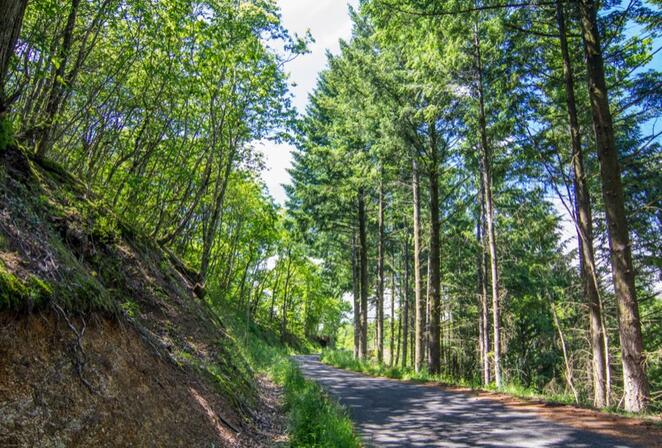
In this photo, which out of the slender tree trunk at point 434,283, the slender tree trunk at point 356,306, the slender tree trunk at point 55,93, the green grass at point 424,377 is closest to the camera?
the slender tree trunk at point 55,93

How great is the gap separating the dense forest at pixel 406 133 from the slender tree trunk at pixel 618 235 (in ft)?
0.10

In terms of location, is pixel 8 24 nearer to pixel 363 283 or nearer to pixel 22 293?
pixel 22 293

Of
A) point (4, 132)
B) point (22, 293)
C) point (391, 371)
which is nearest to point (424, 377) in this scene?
point (391, 371)

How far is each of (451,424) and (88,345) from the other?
5464 millimetres

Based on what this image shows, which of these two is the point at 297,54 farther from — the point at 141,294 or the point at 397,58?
the point at 141,294

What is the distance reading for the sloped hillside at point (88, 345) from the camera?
2744mm

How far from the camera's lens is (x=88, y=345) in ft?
11.3

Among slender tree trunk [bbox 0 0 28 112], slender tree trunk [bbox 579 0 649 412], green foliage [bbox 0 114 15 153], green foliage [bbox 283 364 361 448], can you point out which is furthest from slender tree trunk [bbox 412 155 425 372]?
slender tree trunk [bbox 0 0 28 112]

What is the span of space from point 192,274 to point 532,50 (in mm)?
10812

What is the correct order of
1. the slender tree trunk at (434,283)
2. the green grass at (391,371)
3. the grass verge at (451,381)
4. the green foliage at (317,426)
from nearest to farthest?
the green foliage at (317,426) < the grass verge at (451,381) < the green grass at (391,371) < the slender tree trunk at (434,283)

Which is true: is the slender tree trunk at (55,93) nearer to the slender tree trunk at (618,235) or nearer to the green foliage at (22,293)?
the green foliage at (22,293)

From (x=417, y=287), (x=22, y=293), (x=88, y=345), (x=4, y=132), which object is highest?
(x=4, y=132)

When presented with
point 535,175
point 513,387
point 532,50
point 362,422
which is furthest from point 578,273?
point 362,422

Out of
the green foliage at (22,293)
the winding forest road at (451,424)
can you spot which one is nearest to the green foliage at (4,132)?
the green foliage at (22,293)
